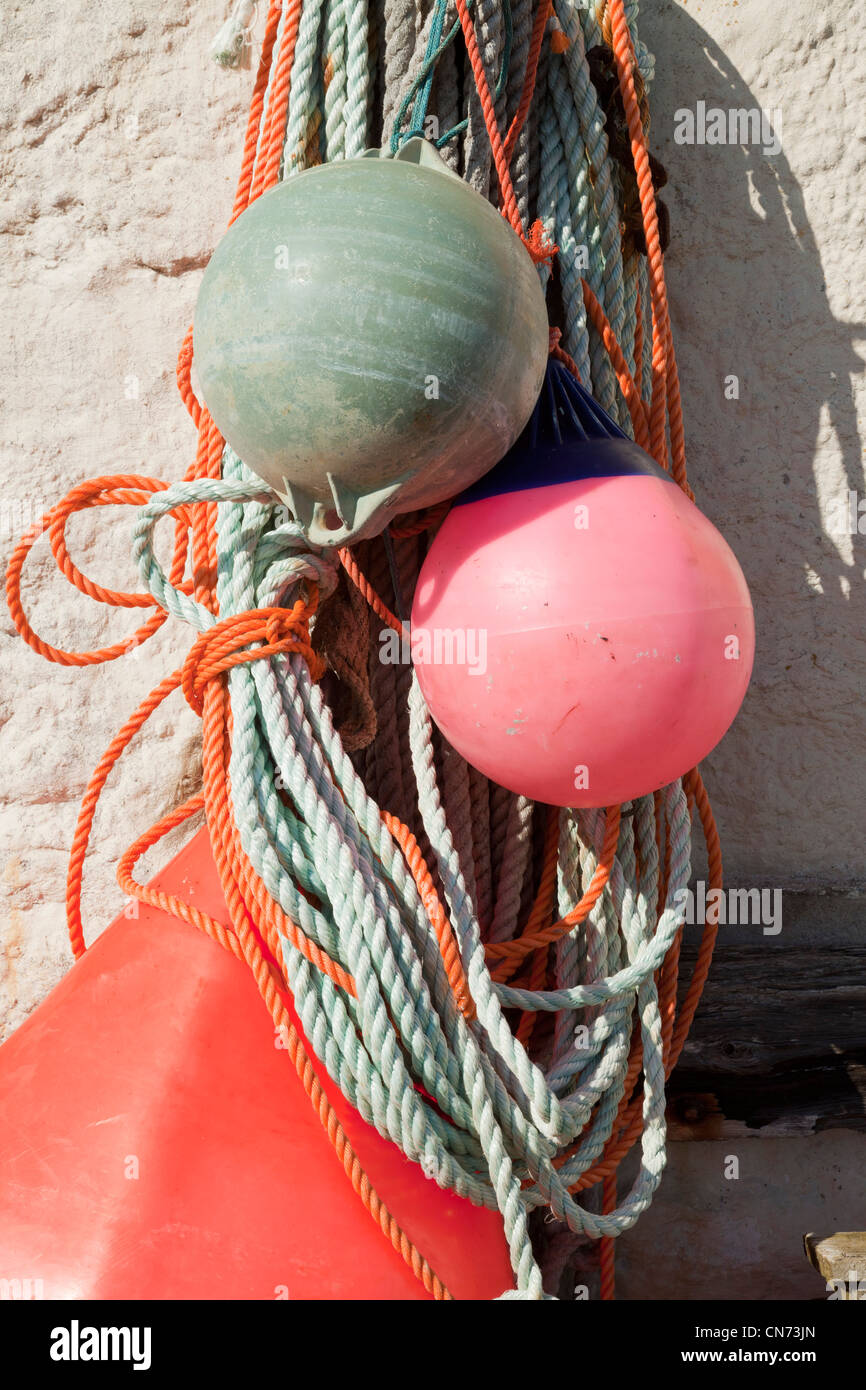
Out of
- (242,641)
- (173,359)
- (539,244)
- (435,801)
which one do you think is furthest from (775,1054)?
(173,359)

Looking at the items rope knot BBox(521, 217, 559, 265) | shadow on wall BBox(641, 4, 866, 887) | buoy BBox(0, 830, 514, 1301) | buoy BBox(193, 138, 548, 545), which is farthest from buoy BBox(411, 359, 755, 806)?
shadow on wall BBox(641, 4, 866, 887)

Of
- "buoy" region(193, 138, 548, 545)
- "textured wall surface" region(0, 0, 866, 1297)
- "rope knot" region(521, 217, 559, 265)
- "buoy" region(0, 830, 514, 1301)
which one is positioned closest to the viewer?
"buoy" region(193, 138, 548, 545)

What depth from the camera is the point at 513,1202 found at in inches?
42.2

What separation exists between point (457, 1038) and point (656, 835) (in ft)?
1.17

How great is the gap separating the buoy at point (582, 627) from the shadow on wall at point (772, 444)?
507 millimetres

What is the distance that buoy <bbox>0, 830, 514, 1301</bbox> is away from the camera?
3.38 ft

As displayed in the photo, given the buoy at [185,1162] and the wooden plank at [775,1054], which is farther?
the wooden plank at [775,1054]

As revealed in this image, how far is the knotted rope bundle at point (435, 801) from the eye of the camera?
1.09m

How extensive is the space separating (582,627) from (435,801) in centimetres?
30

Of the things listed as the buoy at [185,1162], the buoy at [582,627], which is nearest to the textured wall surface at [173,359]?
the buoy at [185,1162]

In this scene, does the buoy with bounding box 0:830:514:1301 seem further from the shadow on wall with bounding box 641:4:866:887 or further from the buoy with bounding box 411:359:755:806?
the shadow on wall with bounding box 641:4:866:887

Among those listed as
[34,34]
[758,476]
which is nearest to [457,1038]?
[758,476]

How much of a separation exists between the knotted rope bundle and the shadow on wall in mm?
179

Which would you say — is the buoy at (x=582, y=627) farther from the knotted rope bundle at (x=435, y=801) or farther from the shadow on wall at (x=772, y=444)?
the shadow on wall at (x=772, y=444)
